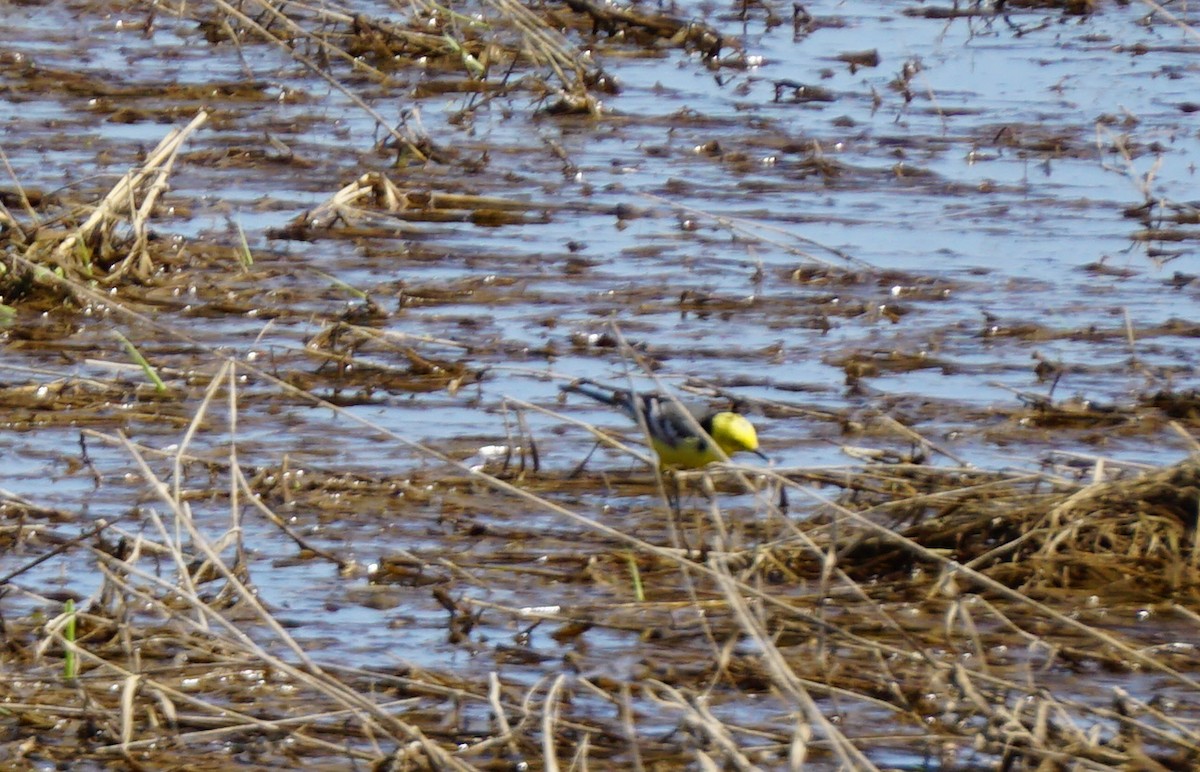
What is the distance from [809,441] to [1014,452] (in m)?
0.62

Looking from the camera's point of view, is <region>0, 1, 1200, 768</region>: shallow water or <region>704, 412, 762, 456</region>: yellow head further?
<region>0, 1, 1200, 768</region>: shallow water

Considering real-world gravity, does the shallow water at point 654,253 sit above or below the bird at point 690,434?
below

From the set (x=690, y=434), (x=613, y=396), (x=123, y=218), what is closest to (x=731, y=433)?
(x=690, y=434)

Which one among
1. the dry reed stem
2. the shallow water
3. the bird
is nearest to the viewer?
the bird

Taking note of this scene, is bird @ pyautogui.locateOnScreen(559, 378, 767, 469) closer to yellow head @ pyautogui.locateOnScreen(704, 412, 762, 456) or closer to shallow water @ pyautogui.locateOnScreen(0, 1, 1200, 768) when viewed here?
yellow head @ pyautogui.locateOnScreen(704, 412, 762, 456)

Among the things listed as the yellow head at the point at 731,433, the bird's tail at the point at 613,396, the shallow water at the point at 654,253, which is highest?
the yellow head at the point at 731,433

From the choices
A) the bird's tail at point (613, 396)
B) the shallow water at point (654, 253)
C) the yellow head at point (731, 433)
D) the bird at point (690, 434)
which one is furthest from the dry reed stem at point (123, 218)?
the yellow head at point (731, 433)

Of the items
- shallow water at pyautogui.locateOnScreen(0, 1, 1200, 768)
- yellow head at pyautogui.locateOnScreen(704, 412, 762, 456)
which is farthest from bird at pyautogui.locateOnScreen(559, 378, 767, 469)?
shallow water at pyautogui.locateOnScreen(0, 1, 1200, 768)

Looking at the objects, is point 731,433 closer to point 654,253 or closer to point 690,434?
point 690,434

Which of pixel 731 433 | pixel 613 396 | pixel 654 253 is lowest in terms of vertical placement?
pixel 654 253

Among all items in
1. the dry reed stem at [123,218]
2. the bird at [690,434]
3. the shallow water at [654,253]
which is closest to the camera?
the bird at [690,434]

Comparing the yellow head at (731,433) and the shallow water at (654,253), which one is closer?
the yellow head at (731,433)

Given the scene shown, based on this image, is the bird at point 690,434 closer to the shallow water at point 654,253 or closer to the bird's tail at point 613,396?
the bird's tail at point 613,396

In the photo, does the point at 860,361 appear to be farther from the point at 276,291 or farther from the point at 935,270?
the point at 276,291
